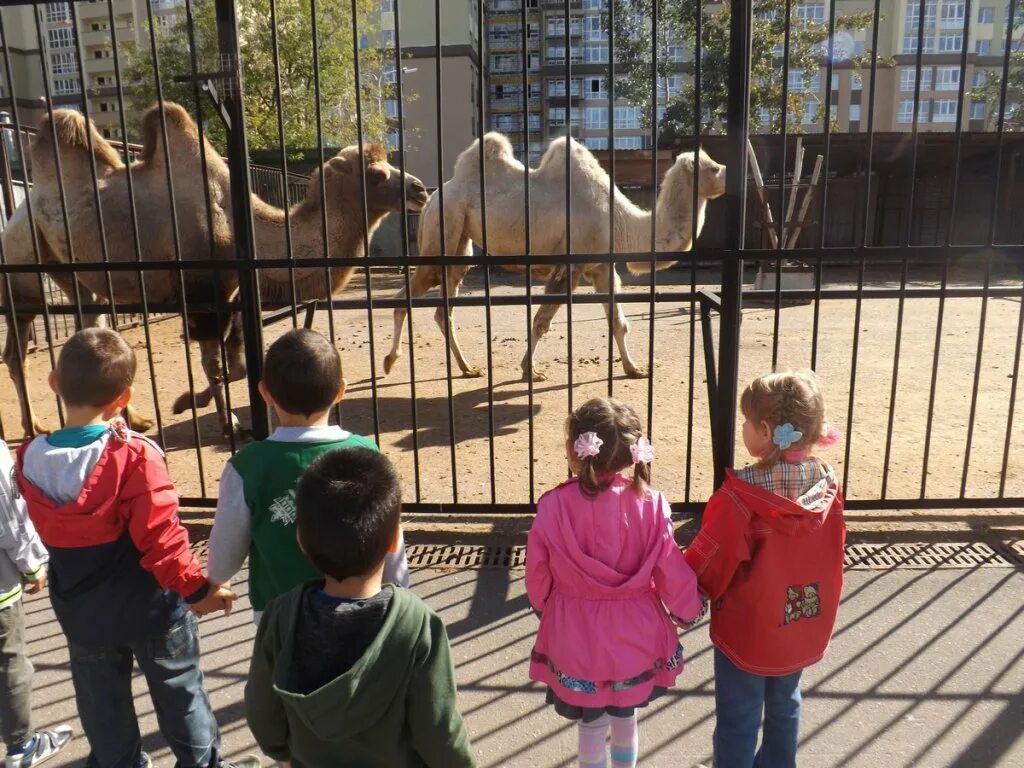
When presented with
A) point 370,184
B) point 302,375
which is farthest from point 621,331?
point 302,375

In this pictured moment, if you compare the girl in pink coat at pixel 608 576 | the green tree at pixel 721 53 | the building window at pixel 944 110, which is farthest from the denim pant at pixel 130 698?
the building window at pixel 944 110

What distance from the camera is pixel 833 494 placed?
2010 mm

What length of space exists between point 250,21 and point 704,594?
84.7 feet

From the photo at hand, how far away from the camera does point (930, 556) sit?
3.63 meters

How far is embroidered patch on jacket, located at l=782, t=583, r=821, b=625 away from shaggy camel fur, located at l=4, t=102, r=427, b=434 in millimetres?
4503

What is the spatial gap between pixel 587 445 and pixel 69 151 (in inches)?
216

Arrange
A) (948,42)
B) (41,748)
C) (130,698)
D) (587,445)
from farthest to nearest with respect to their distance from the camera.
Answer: (948,42), (41,748), (130,698), (587,445)

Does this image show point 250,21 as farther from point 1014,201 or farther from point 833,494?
point 833,494

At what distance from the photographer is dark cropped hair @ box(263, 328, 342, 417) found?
6.72 feet

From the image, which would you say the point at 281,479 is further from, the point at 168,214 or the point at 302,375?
the point at 168,214

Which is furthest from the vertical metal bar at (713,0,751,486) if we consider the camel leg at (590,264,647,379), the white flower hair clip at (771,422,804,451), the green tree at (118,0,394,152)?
the green tree at (118,0,394,152)

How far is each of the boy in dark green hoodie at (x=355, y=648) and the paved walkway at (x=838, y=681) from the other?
959mm

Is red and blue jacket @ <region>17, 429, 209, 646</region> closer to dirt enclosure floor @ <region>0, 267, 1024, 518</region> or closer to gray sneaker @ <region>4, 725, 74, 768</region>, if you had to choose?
gray sneaker @ <region>4, 725, 74, 768</region>

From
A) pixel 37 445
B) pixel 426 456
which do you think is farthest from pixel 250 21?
pixel 37 445
